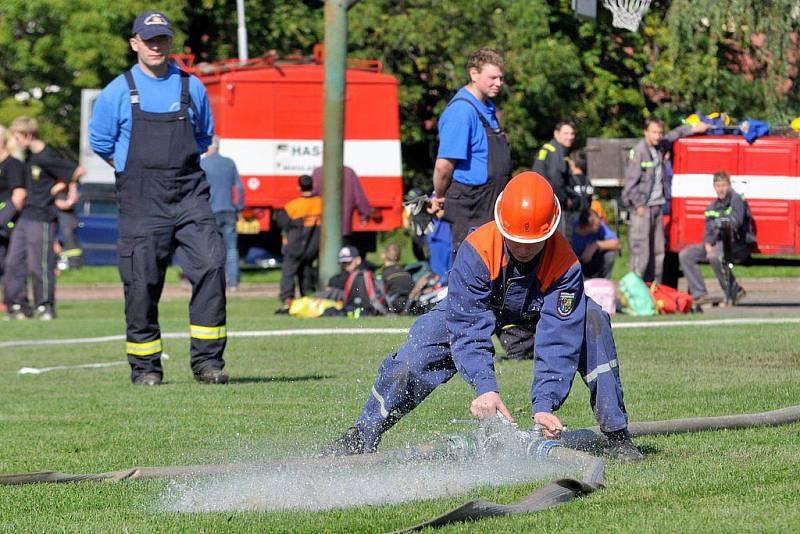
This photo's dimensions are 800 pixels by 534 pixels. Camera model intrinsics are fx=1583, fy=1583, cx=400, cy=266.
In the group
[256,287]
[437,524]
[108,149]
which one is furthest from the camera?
[256,287]

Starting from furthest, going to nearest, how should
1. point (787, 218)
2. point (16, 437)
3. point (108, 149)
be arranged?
point (787, 218) < point (108, 149) < point (16, 437)

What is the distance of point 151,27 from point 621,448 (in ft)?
14.7

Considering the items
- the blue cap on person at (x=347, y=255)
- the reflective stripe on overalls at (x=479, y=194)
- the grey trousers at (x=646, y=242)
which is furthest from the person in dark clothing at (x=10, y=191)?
the reflective stripe on overalls at (x=479, y=194)

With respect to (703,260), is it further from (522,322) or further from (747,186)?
(522,322)

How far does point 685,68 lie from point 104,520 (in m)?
29.4

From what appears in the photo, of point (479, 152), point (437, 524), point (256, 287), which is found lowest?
point (256, 287)

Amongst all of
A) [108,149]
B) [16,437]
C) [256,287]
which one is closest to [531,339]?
[108,149]

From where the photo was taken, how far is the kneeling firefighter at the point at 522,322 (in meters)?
5.89

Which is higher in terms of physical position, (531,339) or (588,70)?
(588,70)

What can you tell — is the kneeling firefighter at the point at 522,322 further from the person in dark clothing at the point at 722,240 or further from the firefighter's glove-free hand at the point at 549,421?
the person in dark clothing at the point at 722,240

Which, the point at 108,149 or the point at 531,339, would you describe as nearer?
A: the point at 108,149

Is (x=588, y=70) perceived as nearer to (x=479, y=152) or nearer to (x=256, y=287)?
(x=256, y=287)

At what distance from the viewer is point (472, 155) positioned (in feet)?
35.0

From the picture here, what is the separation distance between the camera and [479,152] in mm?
10680
